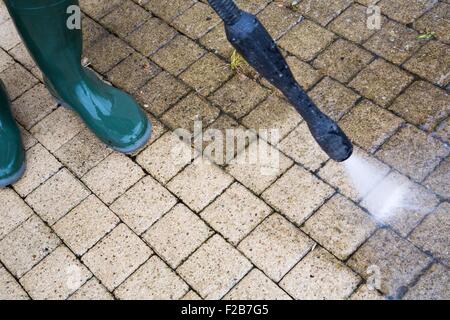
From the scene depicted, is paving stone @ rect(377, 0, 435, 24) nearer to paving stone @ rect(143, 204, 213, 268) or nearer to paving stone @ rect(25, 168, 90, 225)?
paving stone @ rect(143, 204, 213, 268)

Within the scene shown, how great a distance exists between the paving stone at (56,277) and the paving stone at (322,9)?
172cm

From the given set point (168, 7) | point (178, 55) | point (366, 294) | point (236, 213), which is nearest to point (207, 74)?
point (178, 55)

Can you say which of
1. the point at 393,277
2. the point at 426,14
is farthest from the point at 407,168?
the point at 426,14

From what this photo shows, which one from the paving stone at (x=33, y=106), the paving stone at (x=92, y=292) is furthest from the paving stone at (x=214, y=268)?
the paving stone at (x=33, y=106)

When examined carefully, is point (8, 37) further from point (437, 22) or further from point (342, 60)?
point (437, 22)

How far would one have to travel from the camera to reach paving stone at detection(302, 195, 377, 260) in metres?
2.28

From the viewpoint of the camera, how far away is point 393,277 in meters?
2.18

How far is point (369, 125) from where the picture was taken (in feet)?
8.55

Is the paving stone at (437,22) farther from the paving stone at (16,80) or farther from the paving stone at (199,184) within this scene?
the paving stone at (16,80)

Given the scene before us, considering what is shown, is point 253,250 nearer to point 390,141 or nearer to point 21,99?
point 390,141

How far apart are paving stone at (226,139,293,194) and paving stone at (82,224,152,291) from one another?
0.51 metres

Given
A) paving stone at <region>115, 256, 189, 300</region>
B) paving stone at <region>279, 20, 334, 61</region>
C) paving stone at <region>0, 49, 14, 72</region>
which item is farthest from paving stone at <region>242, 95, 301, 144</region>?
paving stone at <region>0, 49, 14, 72</region>

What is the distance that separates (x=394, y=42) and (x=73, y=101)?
1.57 meters

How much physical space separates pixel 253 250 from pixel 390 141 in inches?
30.2
